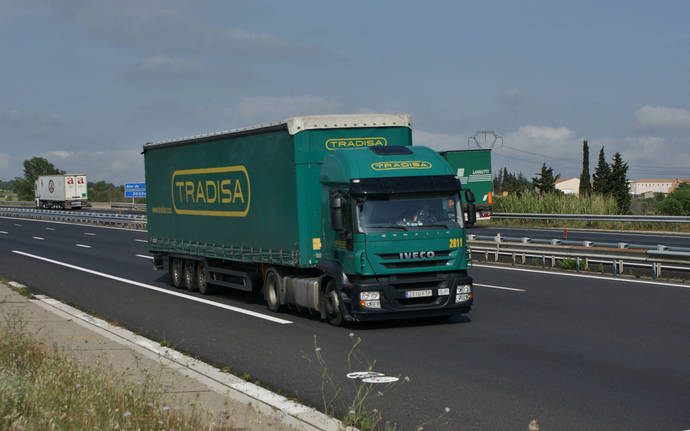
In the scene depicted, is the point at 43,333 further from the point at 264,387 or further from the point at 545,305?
the point at 545,305

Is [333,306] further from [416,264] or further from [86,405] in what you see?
[86,405]

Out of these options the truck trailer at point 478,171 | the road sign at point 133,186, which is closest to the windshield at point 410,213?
the truck trailer at point 478,171

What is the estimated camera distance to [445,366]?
1011cm

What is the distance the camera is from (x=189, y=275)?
20.1 metres

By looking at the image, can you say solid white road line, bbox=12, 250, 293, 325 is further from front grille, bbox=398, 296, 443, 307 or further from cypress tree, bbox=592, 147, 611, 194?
cypress tree, bbox=592, 147, 611, 194

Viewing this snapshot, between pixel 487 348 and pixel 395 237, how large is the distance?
7.87 ft

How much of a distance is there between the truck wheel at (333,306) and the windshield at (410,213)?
142 centimetres

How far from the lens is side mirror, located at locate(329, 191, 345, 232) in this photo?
1279 cm

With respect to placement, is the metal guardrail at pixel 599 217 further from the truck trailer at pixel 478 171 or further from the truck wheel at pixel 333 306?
the truck wheel at pixel 333 306

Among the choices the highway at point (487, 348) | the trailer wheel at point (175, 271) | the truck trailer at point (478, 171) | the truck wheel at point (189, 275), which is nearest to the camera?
the highway at point (487, 348)

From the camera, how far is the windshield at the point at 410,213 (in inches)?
507

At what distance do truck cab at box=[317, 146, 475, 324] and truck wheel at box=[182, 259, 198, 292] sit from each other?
7112mm

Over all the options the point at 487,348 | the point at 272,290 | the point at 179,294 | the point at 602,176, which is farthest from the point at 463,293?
the point at 602,176

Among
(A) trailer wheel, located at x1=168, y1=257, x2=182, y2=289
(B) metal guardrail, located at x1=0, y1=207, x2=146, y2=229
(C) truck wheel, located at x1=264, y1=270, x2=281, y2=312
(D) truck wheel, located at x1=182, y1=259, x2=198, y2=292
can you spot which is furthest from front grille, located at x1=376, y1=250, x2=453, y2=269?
(B) metal guardrail, located at x1=0, y1=207, x2=146, y2=229
